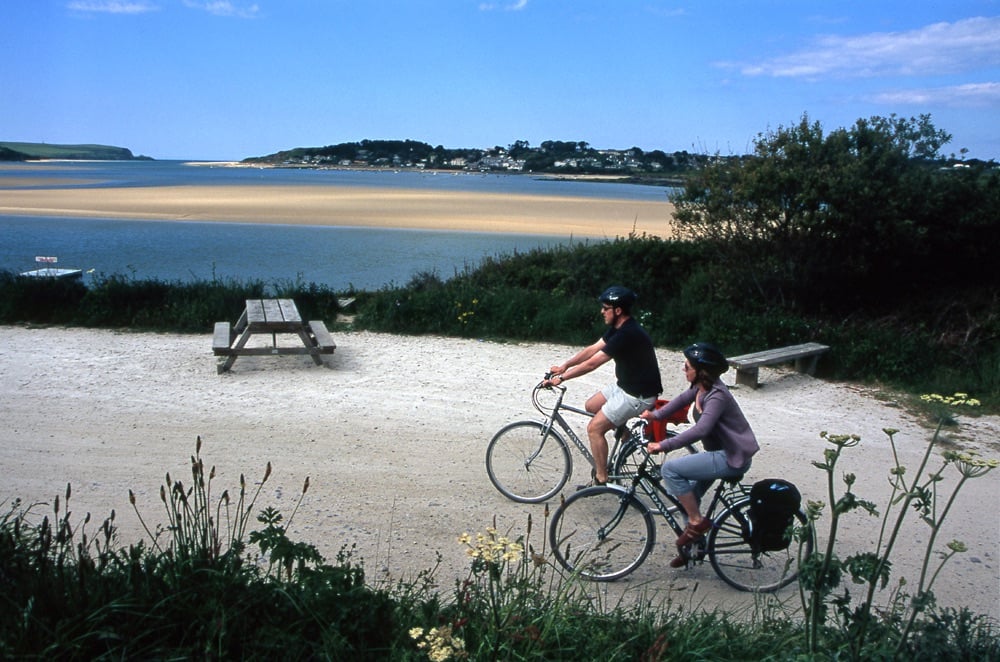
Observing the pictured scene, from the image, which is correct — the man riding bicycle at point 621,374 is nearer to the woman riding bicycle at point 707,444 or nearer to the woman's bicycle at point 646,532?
the woman's bicycle at point 646,532

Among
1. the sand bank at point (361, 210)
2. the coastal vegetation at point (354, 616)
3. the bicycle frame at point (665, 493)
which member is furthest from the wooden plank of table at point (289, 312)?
the sand bank at point (361, 210)

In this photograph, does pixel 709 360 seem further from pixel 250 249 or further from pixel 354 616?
pixel 250 249

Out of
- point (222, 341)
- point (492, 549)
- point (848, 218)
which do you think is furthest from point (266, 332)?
point (848, 218)

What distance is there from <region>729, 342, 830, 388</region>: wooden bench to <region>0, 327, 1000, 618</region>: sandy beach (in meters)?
0.25

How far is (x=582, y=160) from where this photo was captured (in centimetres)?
11206

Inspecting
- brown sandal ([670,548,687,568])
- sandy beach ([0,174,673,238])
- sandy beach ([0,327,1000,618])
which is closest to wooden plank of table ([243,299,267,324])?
sandy beach ([0,327,1000,618])

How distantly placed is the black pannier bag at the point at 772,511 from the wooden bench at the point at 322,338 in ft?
21.3

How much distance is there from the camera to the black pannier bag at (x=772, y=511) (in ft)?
16.5

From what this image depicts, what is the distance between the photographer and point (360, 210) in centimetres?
4756

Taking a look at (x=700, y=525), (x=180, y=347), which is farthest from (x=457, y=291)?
(x=700, y=525)

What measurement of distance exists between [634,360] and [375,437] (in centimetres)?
284

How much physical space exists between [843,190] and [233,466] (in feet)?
30.9

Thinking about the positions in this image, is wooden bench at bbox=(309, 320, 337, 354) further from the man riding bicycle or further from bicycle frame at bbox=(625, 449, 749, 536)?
bicycle frame at bbox=(625, 449, 749, 536)

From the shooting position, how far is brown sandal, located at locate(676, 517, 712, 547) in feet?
17.2
